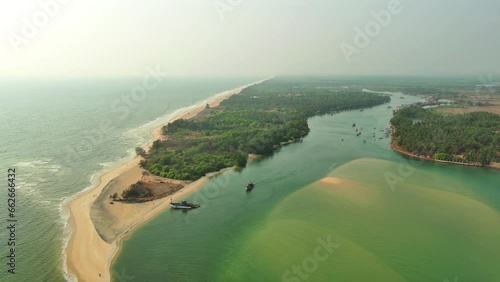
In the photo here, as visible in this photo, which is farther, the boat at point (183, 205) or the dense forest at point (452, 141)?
the dense forest at point (452, 141)

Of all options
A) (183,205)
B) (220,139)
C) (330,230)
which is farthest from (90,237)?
(220,139)

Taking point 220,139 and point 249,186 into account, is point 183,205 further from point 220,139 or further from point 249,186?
point 220,139

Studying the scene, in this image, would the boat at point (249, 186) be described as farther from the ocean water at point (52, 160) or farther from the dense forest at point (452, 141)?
the dense forest at point (452, 141)

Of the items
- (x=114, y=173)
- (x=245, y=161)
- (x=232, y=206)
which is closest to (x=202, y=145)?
(x=245, y=161)

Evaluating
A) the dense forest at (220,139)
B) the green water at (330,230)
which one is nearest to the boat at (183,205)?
the green water at (330,230)

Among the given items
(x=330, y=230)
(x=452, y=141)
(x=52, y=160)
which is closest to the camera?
(x=330, y=230)

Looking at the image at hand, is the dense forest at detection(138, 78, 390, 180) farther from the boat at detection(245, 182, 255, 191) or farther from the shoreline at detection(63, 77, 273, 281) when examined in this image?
the boat at detection(245, 182, 255, 191)

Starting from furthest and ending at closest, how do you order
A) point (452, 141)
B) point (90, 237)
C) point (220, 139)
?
point (220, 139)
point (452, 141)
point (90, 237)

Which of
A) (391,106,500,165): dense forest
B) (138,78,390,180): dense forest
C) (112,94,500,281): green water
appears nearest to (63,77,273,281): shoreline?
(112,94,500,281): green water
